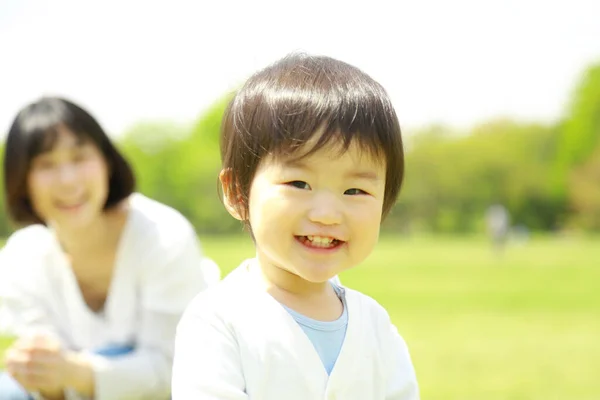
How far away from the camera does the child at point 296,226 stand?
77.5 inches

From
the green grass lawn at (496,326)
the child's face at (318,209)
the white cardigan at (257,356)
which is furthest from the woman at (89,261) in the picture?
the green grass lawn at (496,326)

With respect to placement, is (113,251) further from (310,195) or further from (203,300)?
(310,195)

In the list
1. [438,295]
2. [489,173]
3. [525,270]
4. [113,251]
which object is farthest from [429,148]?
[113,251]

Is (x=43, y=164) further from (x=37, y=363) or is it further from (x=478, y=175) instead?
(x=478, y=175)

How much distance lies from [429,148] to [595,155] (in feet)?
33.4

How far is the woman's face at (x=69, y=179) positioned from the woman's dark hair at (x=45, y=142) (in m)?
0.03

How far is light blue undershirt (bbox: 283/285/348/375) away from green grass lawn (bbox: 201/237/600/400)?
301 centimetres

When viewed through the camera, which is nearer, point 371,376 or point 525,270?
point 371,376

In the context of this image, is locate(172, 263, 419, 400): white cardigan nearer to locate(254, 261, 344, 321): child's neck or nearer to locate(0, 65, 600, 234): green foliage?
locate(254, 261, 344, 321): child's neck

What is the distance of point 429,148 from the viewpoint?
54594 mm

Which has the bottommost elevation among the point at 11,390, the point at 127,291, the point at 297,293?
the point at 11,390

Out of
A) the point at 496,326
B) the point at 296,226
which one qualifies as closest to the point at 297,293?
the point at 296,226

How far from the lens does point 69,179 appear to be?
129 inches

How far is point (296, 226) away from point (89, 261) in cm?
175
